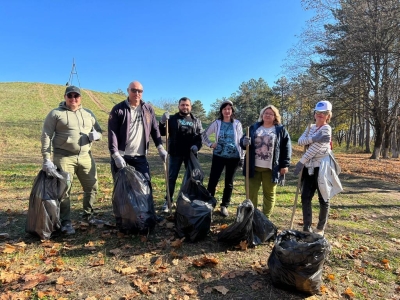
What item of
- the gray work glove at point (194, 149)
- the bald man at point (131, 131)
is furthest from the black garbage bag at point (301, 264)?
the bald man at point (131, 131)

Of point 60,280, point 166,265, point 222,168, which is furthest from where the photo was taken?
point 222,168

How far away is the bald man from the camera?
3.57 meters

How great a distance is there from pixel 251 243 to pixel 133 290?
148 cm

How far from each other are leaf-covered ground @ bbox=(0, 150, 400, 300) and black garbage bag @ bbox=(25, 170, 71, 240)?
0.56 feet

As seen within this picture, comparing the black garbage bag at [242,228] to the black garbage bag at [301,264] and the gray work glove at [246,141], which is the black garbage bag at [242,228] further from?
the gray work glove at [246,141]

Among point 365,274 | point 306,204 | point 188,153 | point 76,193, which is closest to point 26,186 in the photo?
point 76,193

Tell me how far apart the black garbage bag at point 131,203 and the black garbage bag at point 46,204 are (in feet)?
2.20

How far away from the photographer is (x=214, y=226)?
13.0 feet

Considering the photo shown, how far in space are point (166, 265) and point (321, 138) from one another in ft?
7.64

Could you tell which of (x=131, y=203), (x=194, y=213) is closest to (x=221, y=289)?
(x=194, y=213)

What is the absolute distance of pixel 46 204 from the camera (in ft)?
10.8

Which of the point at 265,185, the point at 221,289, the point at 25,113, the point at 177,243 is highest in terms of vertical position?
the point at 25,113

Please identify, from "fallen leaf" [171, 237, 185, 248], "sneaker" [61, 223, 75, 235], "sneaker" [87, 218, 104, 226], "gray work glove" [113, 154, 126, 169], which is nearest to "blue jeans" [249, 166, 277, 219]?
"fallen leaf" [171, 237, 185, 248]

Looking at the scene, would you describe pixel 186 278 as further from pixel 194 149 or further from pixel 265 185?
pixel 194 149
